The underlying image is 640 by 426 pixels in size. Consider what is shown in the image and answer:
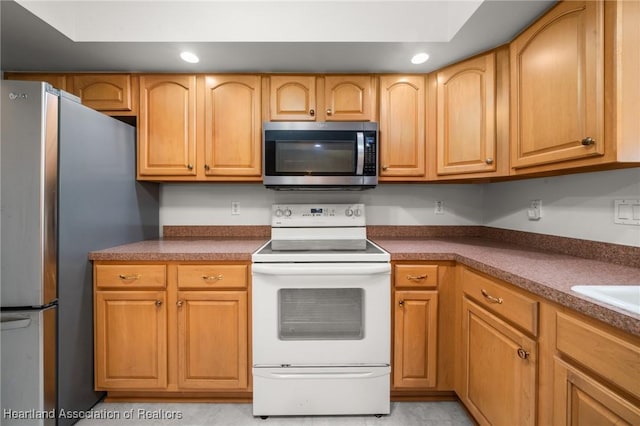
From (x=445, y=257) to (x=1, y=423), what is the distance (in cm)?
230

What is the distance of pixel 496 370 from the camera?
4.18ft

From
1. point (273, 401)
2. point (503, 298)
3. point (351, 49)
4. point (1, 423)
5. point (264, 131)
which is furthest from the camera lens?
point (264, 131)

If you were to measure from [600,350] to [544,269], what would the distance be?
0.46 meters

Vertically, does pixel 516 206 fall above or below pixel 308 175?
below

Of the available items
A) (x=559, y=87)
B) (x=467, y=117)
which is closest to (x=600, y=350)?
(x=559, y=87)

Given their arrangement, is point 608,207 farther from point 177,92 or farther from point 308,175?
point 177,92

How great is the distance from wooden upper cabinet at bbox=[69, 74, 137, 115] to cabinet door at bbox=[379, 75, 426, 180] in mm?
1719

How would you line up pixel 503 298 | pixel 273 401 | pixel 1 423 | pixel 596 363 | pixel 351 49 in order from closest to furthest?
pixel 596 363 → pixel 503 298 → pixel 1 423 → pixel 273 401 → pixel 351 49

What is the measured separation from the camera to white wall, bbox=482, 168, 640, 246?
4.22 feet

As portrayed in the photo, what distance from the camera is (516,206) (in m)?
1.95

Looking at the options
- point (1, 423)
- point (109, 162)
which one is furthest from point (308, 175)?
point (1, 423)

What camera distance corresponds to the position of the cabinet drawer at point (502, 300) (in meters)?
1.05

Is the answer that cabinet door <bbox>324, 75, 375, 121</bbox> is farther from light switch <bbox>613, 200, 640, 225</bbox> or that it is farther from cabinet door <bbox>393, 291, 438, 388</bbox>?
light switch <bbox>613, 200, 640, 225</bbox>

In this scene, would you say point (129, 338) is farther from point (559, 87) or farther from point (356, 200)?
point (559, 87)
